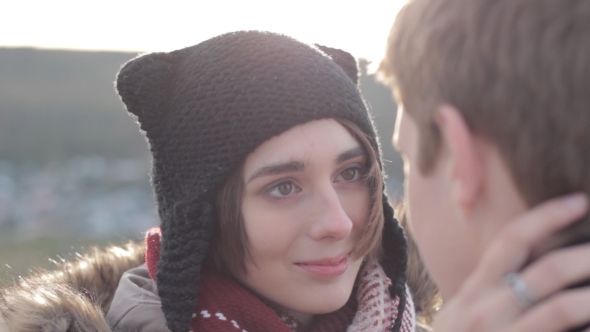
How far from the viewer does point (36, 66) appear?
7652 millimetres

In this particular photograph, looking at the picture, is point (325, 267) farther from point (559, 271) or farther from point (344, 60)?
point (559, 271)

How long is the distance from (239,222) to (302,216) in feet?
0.65

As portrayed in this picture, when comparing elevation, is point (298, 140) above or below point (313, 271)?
above

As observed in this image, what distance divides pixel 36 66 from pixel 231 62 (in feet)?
20.8

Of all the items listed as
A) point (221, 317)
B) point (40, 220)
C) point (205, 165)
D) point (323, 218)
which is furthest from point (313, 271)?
point (40, 220)

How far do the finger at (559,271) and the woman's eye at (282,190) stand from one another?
1072 mm

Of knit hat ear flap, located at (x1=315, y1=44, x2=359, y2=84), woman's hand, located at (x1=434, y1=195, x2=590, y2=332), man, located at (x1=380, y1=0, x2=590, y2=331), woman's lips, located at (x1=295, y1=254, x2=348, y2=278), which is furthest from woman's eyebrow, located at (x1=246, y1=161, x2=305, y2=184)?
woman's hand, located at (x1=434, y1=195, x2=590, y2=332)

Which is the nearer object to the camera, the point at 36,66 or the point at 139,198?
the point at 36,66

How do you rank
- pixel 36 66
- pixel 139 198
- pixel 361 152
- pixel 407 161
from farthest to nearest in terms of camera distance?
pixel 139 198
pixel 36 66
pixel 361 152
pixel 407 161

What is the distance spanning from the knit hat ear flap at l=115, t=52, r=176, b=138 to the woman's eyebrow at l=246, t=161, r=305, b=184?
1.34 feet

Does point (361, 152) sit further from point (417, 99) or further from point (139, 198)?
point (139, 198)

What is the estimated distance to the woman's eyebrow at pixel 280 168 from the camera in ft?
6.35

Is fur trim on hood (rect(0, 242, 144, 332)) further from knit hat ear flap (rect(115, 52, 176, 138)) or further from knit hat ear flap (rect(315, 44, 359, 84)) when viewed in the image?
knit hat ear flap (rect(315, 44, 359, 84))

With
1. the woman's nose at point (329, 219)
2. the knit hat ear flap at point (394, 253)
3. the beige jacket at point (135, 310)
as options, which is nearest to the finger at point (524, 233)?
the woman's nose at point (329, 219)
